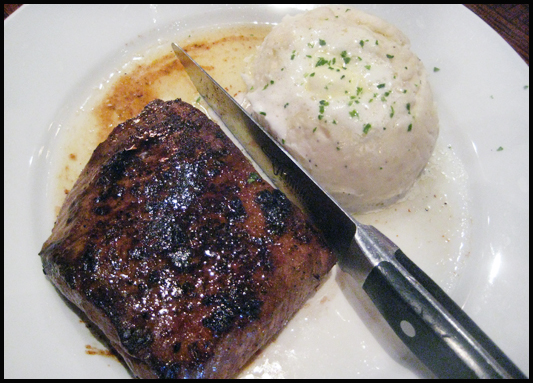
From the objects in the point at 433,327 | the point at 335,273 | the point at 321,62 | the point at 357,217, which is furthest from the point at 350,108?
the point at 433,327

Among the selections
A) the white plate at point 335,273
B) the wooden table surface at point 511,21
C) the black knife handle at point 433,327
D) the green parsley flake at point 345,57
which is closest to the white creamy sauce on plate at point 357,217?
the white plate at point 335,273

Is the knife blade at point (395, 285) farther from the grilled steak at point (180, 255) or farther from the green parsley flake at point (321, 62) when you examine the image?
the green parsley flake at point (321, 62)

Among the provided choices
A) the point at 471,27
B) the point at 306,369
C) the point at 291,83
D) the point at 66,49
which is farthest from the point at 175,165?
the point at 471,27

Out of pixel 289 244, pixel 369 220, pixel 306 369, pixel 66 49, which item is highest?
pixel 66 49

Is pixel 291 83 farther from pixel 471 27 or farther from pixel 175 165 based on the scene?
pixel 471 27

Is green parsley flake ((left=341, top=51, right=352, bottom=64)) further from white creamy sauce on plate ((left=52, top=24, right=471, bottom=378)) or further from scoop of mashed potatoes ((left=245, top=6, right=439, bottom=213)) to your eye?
white creamy sauce on plate ((left=52, top=24, right=471, bottom=378))

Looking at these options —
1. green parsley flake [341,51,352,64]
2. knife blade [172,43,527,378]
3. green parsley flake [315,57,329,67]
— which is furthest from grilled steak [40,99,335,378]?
green parsley flake [341,51,352,64]
